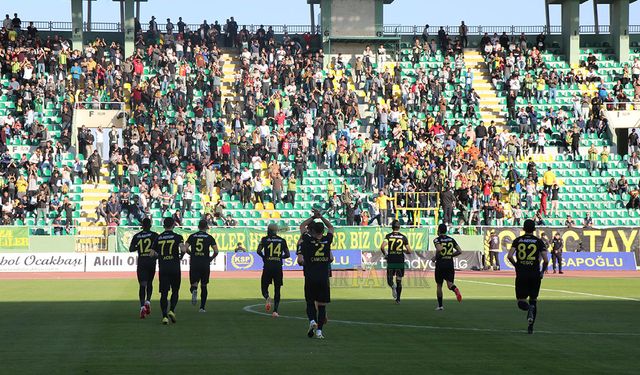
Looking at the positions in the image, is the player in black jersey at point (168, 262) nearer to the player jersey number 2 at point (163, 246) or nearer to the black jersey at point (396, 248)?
the player jersey number 2 at point (163, 246)

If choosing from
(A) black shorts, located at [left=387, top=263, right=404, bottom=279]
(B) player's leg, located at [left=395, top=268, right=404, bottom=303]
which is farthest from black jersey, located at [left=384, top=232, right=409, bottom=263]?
(B) player's leg, located at [left=395, top=268, right=404, bottom=303]

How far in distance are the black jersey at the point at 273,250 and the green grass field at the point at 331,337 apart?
133 cm

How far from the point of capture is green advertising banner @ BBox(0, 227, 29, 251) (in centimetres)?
4762

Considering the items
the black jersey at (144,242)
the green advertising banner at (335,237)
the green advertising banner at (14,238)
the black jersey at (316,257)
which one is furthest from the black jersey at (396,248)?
the green advertising banner at (14,238)

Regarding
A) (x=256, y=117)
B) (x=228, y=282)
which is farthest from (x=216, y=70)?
(x=228, y=282)

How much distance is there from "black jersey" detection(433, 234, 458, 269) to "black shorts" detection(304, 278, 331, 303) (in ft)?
25.2

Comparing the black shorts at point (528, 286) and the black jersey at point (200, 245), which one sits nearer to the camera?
the black shorts at point (528, 286)

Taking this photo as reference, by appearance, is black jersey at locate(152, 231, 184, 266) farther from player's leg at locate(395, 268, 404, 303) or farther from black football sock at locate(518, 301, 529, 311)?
player's leg at locate(395, 268, 404, 303)

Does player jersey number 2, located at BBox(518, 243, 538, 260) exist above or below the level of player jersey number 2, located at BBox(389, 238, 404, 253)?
above

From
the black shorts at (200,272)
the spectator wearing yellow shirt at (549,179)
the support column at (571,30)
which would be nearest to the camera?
the black shorts at (200,272)

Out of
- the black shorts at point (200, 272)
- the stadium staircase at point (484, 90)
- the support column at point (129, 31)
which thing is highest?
the support column at point (129, 31)

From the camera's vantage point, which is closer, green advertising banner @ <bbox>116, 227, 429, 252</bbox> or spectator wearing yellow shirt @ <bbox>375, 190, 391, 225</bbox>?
green advertising banner @ <bbox>116, 227, 429, 252</bbox>

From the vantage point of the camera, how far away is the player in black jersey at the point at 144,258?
2281 centimetres

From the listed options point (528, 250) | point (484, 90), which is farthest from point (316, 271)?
point (484, 90)
